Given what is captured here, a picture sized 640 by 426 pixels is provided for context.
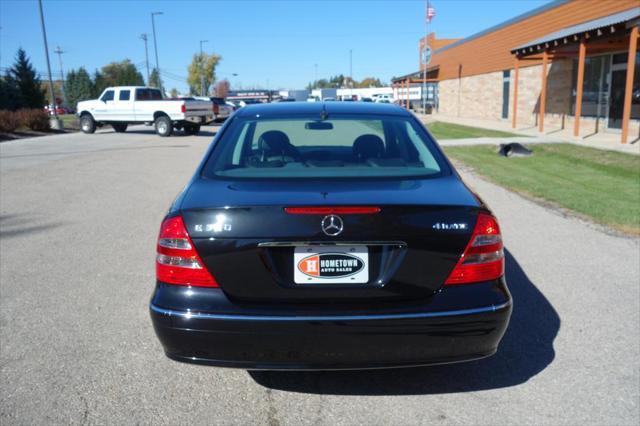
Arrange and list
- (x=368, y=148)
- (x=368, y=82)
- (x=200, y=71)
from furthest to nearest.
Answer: (x=368, y=82)
(x=200, y=71)
(x=368, y=148)

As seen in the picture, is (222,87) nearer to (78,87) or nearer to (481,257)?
(78,87)

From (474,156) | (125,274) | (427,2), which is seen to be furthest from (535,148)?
(427,2)

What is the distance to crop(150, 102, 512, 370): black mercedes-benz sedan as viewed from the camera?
260 centimetres

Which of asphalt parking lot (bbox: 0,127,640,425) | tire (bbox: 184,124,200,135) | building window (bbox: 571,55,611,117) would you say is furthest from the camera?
tire (bbox: 184,124,200,135)

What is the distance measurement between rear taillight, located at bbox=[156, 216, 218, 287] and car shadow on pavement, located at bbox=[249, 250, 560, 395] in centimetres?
93

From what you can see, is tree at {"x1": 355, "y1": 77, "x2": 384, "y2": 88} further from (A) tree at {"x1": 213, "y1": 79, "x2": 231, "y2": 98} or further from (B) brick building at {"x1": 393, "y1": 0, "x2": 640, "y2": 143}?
(B) brick building at {"x1": 393, "y1": 0, "x2": 640, "y2": 143}

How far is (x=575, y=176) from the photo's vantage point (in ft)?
37.4

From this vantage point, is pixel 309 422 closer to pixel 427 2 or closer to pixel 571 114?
pixel 571 114

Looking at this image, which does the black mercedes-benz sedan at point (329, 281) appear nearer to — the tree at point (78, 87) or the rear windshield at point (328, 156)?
the rear windshield at point (328, 156)

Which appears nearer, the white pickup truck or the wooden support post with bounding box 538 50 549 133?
the wooden support post with bounding box 538 50 549 133

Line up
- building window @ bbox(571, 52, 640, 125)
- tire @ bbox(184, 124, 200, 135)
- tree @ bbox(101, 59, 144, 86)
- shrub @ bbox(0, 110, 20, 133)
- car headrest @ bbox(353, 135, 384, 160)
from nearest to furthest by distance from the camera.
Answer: car headrest @ bbox(353, 135, 384, 160)
building window @ bbox(571, 52, 640, 125)
shrub @ bbox(0, 110, 20, 133)
tire @ bbox(184, 124, 200, 135)
tree @ bbox(101, 59, 144, 86)

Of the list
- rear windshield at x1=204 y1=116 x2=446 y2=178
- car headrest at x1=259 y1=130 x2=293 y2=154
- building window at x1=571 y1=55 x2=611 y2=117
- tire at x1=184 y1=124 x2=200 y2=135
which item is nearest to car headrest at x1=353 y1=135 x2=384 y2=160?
rear windshield at x1=204 y1=116 x2=446 y2=178

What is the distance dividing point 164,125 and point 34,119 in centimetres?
802

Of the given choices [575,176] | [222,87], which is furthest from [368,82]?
[575,176]
